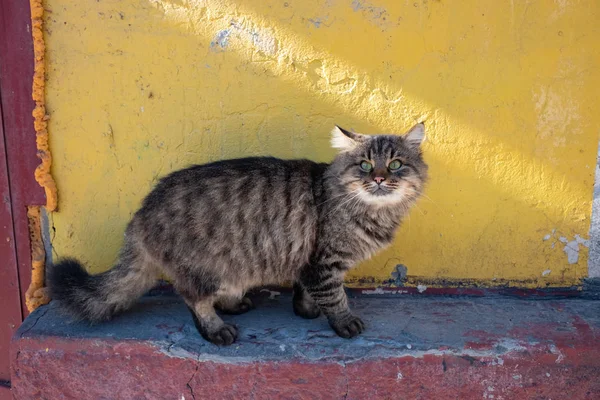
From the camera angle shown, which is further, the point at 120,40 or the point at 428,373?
the point at 120,40

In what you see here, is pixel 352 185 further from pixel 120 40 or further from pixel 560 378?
pixel 120 40

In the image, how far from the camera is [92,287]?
102 inches

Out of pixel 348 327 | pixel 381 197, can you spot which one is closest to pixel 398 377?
pixel 348 327

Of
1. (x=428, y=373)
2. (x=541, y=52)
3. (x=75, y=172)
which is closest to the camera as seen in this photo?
(x=428, y=373)

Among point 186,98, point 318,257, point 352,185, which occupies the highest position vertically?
point 186,98

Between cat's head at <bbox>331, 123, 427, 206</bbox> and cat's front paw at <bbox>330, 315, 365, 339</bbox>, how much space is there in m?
0.67

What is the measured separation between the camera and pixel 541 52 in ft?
9.00

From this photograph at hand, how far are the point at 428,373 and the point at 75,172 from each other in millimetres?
2419

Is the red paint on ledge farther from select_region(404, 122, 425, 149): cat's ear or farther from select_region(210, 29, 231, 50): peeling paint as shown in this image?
select_region(210, 29, 231, 50): peeling paint

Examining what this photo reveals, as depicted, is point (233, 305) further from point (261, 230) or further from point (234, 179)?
point (234, 179)

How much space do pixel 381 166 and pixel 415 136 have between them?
0.27 metres

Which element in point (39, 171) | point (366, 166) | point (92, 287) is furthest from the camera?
point (39, 171)

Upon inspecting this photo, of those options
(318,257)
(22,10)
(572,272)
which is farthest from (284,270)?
(22,10)

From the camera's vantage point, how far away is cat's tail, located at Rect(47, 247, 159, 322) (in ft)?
8.45
